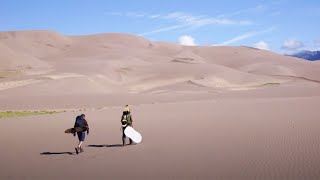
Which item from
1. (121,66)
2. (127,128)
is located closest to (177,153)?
(127,128)

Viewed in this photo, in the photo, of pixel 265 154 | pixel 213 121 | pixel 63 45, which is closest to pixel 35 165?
pixel 265 154

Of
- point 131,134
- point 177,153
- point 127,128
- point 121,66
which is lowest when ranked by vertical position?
point 177,153

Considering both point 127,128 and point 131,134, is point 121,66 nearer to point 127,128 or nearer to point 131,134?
point 131,134

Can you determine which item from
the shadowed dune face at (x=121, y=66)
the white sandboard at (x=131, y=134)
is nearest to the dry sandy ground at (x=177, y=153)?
the white sandboard at (x=131, y=134)

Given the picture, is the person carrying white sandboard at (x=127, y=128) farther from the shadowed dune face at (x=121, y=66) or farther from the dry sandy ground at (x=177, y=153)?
the shadowed dune face at (x=121, y=66)

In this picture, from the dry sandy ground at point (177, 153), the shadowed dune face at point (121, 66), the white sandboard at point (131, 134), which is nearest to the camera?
the dry sandy ground at point (177, 153)

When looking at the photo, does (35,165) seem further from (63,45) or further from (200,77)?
(63,45)

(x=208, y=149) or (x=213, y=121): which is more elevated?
(x=213, y=121)

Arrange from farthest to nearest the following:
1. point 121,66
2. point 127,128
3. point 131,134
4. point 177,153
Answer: point 121,66 → point 131,134 → point 127,128 → point 177,153

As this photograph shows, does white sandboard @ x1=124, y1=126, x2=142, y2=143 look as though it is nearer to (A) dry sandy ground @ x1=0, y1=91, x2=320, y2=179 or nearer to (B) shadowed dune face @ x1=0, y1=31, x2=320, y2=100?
→ (A) dry sandy ground @ x1=0, y1=91, x2=320, y2=179

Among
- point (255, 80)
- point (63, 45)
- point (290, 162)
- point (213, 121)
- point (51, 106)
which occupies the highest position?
point (63, 45)

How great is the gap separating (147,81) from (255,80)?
1960cm

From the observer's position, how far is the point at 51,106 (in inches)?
1591

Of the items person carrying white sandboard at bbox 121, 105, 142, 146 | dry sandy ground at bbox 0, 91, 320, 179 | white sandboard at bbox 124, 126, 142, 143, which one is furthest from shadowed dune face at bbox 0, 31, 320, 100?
person carrying white sandboard at bbox 121, 105, 142, 146
